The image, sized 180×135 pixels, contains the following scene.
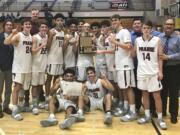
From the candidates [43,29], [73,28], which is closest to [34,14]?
[43,29]

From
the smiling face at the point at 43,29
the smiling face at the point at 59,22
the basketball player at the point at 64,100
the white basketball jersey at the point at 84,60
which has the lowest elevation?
the basketball player at the point at 64,100

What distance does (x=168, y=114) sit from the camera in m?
6.11

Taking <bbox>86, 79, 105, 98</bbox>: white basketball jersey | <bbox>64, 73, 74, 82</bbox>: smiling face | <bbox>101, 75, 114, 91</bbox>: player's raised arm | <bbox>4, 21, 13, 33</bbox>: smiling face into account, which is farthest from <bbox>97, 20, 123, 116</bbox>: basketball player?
<bbox>4, 21, 13, 33</bbox>: smiling face

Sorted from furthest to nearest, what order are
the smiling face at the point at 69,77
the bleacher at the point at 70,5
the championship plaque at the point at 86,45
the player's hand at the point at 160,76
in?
the bleacher at the point at 70,5 → the championship plaque at the point at 86,45 → the smiling face at the point at 69,77 → the player's hand at the point at 160,76

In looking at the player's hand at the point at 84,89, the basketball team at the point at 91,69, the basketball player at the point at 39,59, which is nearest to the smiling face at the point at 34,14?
the basketball team at the point at 91,69

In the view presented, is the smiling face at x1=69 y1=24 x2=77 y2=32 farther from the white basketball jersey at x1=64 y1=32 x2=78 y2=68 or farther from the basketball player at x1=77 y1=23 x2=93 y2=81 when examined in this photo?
the basketball player at x1=77 y1=23 x2=93 y2=81

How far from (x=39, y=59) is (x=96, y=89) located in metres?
1.07

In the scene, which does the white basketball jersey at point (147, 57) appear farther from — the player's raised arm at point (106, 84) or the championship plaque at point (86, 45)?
the championship plaque at point (86, 45)

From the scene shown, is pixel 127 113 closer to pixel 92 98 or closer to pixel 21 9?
pixel 92 98

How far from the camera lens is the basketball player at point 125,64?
5.69 meters

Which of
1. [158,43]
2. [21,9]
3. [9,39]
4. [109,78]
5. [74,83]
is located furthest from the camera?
[21,9]

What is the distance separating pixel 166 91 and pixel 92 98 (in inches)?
50.8

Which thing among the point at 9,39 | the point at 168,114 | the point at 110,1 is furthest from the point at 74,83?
the point at 110,1

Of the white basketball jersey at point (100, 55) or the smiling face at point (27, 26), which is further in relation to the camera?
the white basketball jersey at point (100, 55)
